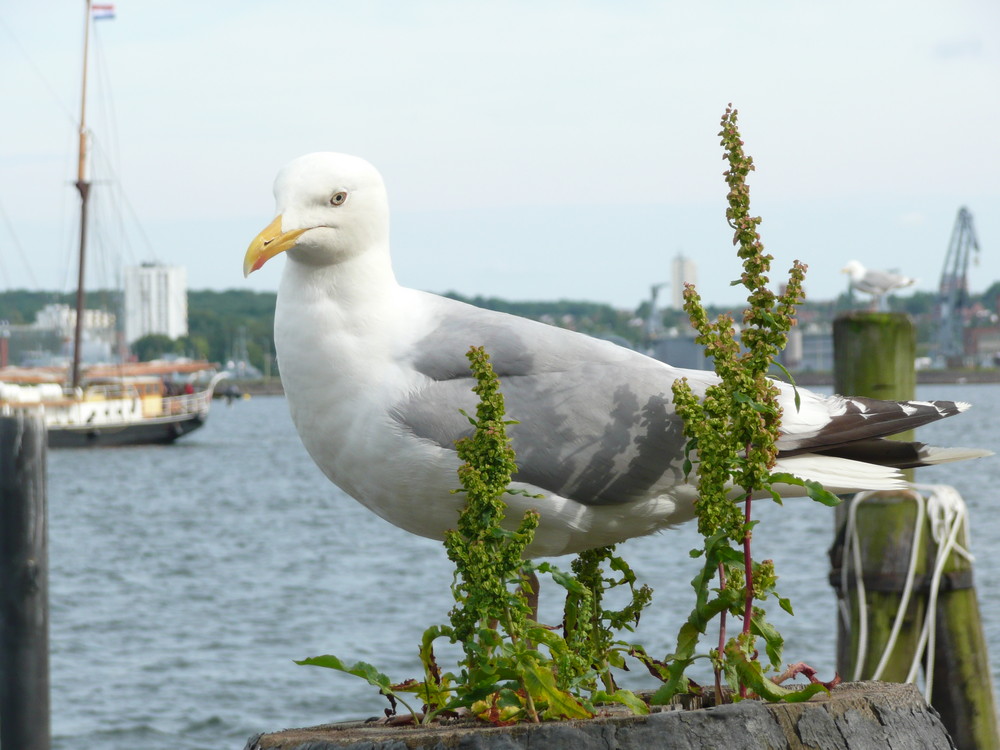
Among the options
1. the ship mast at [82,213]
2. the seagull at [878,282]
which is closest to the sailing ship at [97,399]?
the ship mast at [82,213]

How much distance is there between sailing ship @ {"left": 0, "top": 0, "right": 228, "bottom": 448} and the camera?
53.8 meters

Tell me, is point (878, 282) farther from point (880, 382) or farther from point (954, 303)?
point (954, 303)

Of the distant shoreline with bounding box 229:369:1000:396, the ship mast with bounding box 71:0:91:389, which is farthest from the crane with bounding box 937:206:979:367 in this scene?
the ship mast with bounding box 71:0:91:389

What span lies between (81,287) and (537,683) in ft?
166

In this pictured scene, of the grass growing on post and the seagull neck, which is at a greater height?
the seagull neck

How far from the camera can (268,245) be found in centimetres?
319

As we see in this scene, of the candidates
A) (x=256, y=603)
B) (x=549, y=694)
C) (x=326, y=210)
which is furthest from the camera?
(x=256, y=603)

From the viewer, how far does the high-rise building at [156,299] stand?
216ft

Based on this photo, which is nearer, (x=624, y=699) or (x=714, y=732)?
(x=714, y=732)

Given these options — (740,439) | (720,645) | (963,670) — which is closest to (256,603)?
(963,670)

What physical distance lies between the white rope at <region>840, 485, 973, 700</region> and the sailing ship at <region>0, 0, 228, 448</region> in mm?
47903

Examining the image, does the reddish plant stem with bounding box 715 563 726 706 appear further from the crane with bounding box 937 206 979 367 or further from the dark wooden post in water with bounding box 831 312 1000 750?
the crane with bounding box 937 206 979 367

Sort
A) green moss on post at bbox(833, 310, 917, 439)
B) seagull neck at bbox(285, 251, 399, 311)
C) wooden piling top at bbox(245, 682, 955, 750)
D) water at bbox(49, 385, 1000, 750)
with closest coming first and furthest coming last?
1. wooden piling top at bbox(245, 682, 955, 750)
2. seagull neck at bbox(285, 251, 399, 311)
3. green moss on post at bbox(833, 310, 917, 439)
4. water at bbox(49, 385, 1000, 750)

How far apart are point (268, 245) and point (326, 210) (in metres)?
0.21
